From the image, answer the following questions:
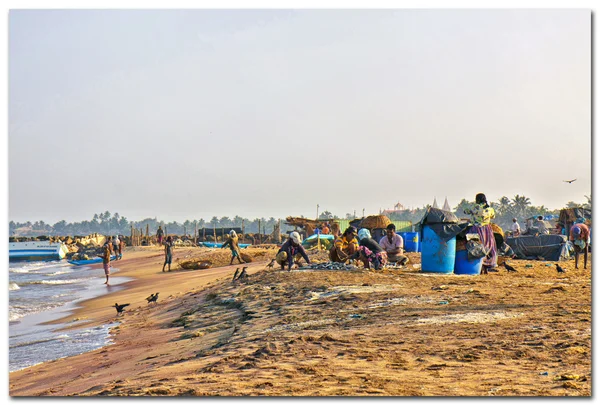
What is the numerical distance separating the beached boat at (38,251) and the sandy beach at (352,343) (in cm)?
4316

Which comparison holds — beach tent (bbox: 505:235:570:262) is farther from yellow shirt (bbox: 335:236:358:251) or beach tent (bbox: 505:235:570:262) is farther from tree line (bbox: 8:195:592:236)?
tree line (bbox: 8:195:592:236)

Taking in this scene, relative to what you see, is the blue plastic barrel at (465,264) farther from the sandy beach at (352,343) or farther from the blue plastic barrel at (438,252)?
the sandy beach at (352,343)

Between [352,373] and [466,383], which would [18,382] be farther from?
[466,383]

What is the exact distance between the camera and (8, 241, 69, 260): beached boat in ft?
172

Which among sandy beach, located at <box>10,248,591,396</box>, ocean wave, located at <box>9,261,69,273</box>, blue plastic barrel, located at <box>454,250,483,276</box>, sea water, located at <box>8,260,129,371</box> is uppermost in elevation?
blue plastic barrel, located at <box>454,250,483,276</box>

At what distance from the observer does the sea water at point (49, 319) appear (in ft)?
35.1

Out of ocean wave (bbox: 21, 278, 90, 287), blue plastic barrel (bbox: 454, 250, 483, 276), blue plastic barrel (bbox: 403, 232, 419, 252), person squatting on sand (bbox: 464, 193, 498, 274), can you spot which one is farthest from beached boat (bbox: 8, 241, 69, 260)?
person squatting on sand (bbox: 464, 193, 498, 274)

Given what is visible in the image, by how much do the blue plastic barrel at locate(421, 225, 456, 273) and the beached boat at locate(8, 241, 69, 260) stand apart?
44.8 metres

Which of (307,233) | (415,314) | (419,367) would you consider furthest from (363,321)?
(307,233)

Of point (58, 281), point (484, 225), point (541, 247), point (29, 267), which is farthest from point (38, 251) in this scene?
point (484, 225)

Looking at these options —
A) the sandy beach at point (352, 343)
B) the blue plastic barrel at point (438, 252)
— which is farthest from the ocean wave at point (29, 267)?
the blue plastic barrel at point (438, 252)

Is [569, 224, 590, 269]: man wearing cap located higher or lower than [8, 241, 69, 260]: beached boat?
higher

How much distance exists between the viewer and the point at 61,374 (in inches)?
329

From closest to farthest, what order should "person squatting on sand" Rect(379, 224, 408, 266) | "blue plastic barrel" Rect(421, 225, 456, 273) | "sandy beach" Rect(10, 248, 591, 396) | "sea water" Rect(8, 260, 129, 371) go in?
"sandy beach" Rect(10, 248, 591, 396)
"sea water" Rect(8, 260, 129, 371)
"blue plastic barrel" Rect(421, 225, 456, 273)
"person squatting on sand" Rect(379, 224, 408, 266)
